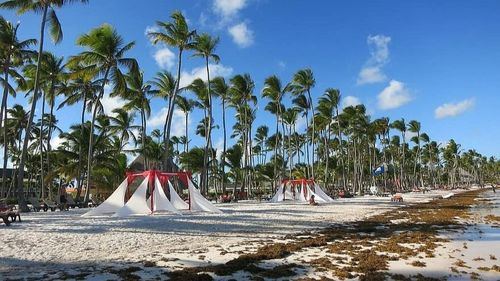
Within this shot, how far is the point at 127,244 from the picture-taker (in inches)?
499

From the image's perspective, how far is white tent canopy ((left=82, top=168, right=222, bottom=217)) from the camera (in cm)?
2170

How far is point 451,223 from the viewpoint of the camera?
20.3m

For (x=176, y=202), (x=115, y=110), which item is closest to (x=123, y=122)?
(x=115, y=110)

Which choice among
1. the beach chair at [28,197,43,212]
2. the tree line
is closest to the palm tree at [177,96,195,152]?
the tree line

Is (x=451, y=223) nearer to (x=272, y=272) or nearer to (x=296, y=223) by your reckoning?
(x=296, y=223)

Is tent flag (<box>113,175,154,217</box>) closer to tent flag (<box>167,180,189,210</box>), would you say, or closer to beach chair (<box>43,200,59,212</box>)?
tent flag (<box>167,180,189,210</box>)

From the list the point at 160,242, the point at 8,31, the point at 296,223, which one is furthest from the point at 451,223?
the point at 8,31

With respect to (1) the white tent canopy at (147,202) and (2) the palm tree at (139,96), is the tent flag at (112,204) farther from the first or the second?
(2) the palm tree at (139,96)

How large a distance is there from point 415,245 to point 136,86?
106ft

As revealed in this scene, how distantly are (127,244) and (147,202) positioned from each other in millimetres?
10590

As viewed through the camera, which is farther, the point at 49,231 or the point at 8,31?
the point at 8,31

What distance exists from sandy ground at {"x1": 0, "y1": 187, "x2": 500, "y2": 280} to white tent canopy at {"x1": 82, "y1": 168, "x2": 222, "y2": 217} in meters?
3.45

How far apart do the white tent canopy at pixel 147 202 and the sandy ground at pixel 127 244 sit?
345 centimetres

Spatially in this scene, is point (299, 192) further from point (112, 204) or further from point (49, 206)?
point (112, 204)
